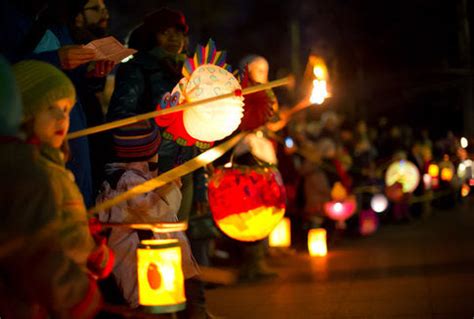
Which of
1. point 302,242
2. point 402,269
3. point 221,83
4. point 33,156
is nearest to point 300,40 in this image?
point 302,242

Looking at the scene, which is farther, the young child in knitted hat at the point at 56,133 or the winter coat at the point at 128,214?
the winter coat at the point at 128,214

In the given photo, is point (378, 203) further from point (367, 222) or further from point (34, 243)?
point (34, 243)

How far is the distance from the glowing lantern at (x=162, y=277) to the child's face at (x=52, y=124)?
3.20ft

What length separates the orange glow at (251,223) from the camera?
6246 millimetres

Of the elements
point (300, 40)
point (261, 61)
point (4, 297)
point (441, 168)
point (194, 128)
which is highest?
point (300, 40)

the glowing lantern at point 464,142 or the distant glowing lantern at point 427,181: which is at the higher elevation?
the glowing lantern at point 464,142

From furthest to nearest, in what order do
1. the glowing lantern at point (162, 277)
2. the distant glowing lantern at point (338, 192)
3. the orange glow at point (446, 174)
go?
1. the orange glow at point (446, 174)
2. the distant glowing lantern at point (338, 192)
3. the glowing lantern at point (162, 277)

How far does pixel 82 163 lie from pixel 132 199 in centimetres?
49

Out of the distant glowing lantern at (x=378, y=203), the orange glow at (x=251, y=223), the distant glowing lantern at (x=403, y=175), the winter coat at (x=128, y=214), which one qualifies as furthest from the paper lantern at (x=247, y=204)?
the distant glowing lantern at (x=403, y=175)

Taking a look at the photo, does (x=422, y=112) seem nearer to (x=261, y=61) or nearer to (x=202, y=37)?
(x=202, y=37)

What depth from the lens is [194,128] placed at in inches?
236

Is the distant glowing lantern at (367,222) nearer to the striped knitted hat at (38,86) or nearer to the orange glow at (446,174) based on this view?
the orange glow at (446,174)

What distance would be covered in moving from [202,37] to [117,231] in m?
14.9

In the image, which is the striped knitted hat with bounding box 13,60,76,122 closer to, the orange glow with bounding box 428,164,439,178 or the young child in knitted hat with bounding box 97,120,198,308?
the young child in knitted hat with bounding box 97,120,198,308
